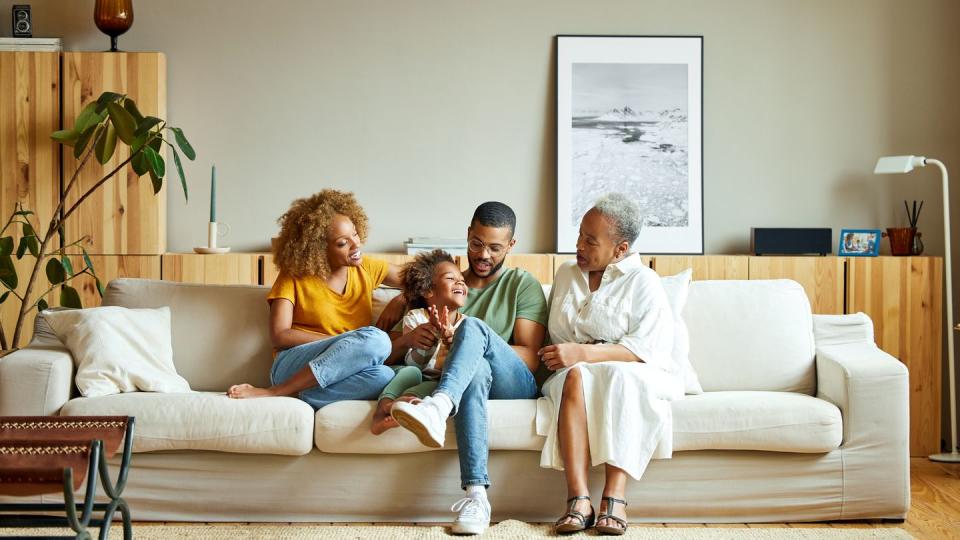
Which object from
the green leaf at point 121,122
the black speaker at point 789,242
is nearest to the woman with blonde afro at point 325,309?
the green leaf at point 121,122

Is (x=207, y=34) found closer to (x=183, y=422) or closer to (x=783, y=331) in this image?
(x=183, y=422)

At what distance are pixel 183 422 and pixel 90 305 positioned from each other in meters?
1.66

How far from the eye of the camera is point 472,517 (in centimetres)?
283

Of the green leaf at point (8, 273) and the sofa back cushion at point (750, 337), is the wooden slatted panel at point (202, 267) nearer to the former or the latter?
the green leaf at point (8, 273)

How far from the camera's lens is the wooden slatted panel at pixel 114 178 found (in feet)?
14.5

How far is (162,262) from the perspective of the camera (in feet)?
14.5

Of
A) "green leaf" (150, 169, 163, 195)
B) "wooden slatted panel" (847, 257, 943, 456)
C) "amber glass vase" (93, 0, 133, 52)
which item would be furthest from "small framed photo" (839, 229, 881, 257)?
"amber glass vase" (93, 0, 133, 52)

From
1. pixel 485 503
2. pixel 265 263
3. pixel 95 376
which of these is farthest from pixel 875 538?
pixel 265 263

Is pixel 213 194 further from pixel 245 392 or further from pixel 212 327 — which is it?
pixel 245 392

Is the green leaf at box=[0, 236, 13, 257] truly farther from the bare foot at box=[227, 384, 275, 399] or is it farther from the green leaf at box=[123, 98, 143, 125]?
the bare foot at box=[227, 384, 275, 399]

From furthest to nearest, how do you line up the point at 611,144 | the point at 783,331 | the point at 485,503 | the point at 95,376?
the point at 611,144 < the point at 783,331 < the point at 95,376 < the point at 485,503

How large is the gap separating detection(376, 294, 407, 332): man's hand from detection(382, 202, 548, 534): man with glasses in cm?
12

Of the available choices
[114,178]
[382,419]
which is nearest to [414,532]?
[382,419]

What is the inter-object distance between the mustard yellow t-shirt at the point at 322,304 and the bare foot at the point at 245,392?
0.32m
